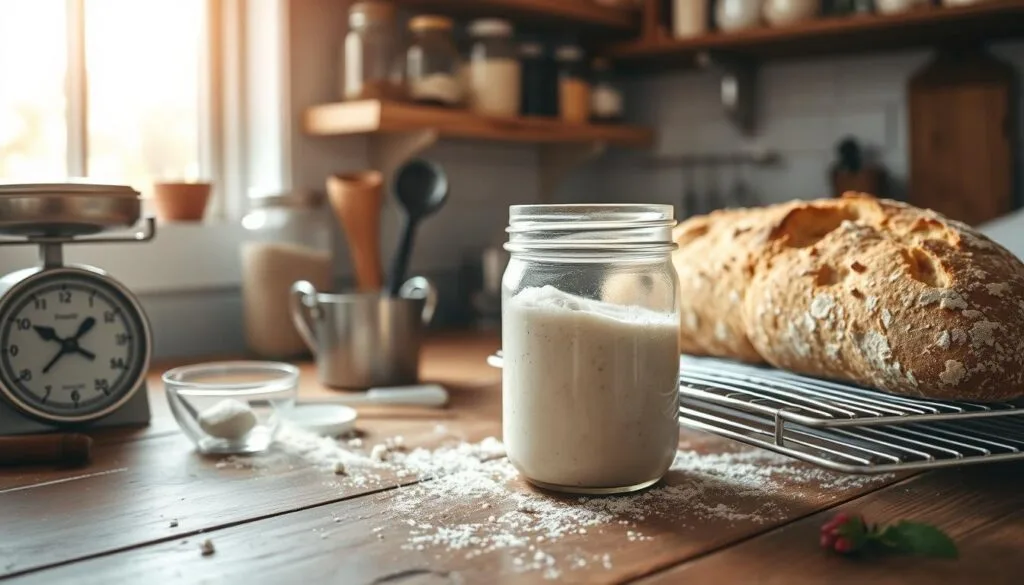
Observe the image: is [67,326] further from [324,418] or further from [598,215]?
[598,215]

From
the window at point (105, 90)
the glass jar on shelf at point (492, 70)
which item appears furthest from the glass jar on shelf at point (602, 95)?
the window at point (105, 90)

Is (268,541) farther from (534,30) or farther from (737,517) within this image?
(534,30)

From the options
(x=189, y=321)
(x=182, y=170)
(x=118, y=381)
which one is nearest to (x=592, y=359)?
(x=118, y=381)

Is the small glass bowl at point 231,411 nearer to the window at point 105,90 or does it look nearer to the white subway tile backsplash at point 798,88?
the window at point 105,90

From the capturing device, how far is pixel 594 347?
785 mm

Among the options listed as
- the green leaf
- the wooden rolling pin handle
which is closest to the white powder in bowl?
the wooden rolling pin handle

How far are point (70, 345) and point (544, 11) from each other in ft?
4.00

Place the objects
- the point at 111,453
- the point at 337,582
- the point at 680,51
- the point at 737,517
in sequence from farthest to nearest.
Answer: the point at 680,51, the point at 111,453, the point at 737,517, the point at 337,582

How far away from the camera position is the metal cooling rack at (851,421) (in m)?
0.74

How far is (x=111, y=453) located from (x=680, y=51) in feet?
4.97

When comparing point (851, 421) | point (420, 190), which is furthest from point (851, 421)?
point (420, 190)

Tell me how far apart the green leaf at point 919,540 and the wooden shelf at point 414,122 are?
1172 mm

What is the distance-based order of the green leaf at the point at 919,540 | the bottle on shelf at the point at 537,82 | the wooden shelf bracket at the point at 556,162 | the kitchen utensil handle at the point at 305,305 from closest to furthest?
the green leaf at the point at 919,540
the kitchen utensil handle at the point at 305,305
the bottle on shelf at the point at 537,82
the wooden shelf bracket at the point at 556,162

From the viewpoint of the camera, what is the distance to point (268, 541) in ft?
2.38
